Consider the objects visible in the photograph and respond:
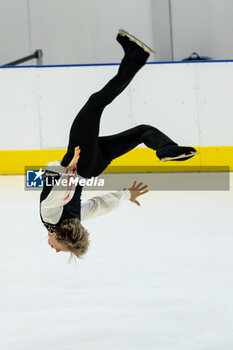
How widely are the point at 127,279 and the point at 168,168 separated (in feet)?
16.5

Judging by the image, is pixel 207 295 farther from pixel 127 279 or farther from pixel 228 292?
pixel 127 279

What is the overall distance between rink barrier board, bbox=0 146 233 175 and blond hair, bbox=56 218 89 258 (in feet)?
18.9

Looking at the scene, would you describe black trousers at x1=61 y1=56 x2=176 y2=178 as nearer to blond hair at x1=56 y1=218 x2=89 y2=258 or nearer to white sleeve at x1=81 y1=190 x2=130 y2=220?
white sleeve at x1=81 y1=190 x2=130 y2=220

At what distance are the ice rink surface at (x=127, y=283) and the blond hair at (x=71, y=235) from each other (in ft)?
1.43

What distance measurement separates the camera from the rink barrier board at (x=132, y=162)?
984cm

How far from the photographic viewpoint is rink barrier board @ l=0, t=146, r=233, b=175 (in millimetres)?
9836

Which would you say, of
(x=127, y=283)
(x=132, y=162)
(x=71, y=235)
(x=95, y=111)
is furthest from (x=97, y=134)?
(x=132, y=162)

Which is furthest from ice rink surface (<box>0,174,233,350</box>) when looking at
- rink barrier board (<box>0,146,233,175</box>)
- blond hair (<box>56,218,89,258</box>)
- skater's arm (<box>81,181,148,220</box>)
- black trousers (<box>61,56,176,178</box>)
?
rink barrier board (<box>0,146,233,175</box>)

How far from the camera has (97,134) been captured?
4.26m

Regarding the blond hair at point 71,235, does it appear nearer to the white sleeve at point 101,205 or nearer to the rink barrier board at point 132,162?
the white sleeve at point 101,205

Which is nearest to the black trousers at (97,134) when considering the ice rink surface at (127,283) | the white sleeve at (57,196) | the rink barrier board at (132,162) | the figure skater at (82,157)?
the figure skater at (82,157)

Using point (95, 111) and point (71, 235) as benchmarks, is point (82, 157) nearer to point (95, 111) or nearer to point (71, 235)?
point (95, 111)

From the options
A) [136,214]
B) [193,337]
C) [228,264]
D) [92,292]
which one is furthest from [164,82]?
[193,337]

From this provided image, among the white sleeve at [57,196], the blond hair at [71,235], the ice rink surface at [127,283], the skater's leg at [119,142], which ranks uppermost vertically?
the skater's leg at [119,142]
